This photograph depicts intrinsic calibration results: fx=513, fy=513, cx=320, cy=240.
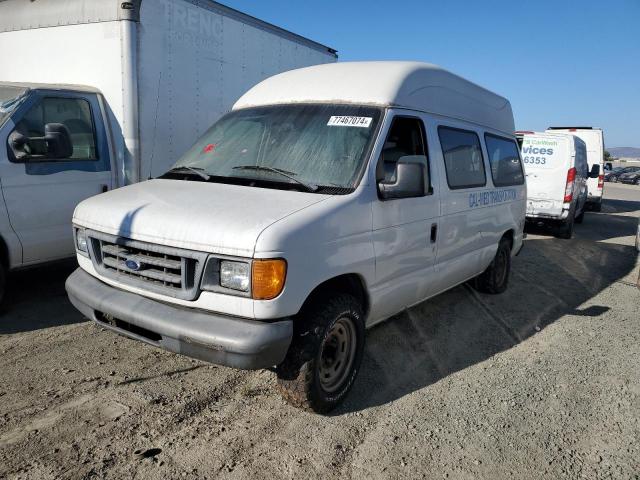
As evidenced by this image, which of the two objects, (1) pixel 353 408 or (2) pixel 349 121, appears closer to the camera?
(1) pixel 353 408

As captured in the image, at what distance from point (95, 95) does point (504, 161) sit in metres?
4.67

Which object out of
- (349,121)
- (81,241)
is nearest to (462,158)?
(349,121)

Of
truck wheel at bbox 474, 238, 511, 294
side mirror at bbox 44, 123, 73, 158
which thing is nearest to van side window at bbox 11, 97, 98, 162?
side mirror at bbox 44, 123, 73, 158

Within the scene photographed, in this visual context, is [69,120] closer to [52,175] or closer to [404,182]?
[52,175]

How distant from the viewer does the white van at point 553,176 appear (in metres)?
10.9

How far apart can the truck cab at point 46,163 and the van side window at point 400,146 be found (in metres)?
3.02

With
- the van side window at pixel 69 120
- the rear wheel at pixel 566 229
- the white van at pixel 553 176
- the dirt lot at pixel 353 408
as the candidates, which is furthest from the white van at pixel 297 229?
the rear wheel at pixel 566 229

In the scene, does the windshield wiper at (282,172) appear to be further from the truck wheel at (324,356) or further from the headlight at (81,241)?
the headlight at (81,241)

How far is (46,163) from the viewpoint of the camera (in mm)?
4816

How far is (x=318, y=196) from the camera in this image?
10.7ft

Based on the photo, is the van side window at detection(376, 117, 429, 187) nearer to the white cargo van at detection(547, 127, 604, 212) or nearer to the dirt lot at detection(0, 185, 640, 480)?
the dirt lot at detection(0, 185, 640, 480)

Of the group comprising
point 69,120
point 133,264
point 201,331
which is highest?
Answer: point 69,120

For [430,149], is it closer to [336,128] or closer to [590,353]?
[336,128]

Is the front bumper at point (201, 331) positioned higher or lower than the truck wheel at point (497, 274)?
higher
